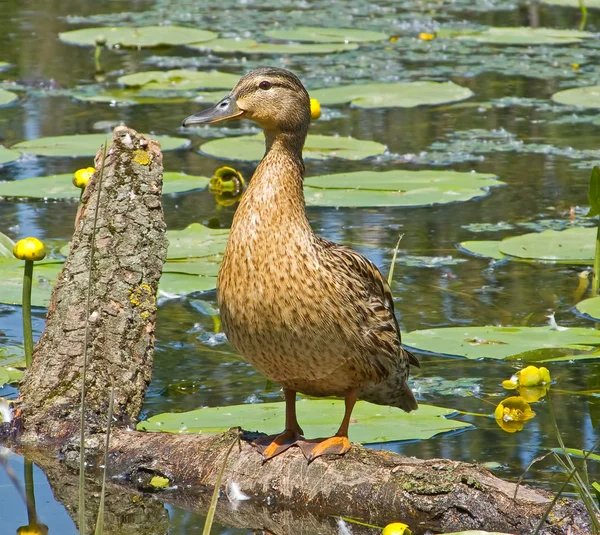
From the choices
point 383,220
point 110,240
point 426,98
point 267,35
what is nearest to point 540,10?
point 267,35

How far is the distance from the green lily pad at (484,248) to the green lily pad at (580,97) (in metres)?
3.61

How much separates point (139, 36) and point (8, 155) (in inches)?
183

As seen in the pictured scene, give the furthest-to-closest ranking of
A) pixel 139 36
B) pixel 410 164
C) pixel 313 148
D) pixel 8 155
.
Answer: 1. pixel 139 36
2. pixel 313 148
3. pixel 410 164
4. pixel 8 155

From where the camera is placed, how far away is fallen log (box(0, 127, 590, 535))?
11.2 feet

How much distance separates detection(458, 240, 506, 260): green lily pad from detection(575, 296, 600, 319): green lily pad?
2.70ft

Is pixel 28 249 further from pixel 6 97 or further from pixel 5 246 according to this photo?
pixel 6 97

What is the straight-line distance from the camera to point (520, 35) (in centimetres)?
1238

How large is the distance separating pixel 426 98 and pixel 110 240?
19.1ft

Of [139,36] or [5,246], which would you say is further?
[139,36]

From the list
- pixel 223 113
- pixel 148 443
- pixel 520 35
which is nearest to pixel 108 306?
pixel 148 443

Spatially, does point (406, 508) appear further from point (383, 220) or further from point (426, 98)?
point (426, 98)

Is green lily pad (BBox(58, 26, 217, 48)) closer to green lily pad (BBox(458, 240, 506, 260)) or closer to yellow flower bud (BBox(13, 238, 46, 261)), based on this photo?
green lily pad (BBox(458, 240, 506, 260))

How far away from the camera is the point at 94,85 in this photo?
1059 cm

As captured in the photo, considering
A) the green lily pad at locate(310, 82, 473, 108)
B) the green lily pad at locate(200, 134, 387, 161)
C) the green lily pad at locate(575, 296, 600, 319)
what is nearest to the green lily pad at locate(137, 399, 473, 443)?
the green lily pad at locate(575, 296, 600, 319)
